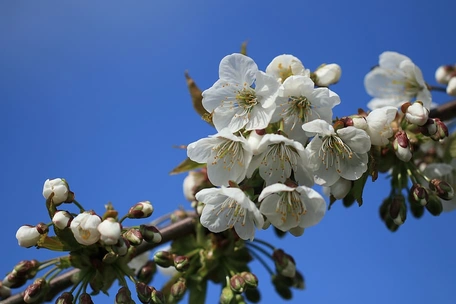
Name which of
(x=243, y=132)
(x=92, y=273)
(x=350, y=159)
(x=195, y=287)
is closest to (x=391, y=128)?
(x=350, y=159)

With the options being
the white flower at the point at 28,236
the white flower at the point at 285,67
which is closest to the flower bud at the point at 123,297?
the white flower at the point at 28,236

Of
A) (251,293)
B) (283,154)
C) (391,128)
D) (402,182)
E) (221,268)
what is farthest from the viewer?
(251,293)

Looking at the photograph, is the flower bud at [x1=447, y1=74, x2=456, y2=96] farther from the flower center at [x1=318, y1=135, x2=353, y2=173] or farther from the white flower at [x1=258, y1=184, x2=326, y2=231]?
the white flower at [x1=258, y1=184, x2=326, y2=231]

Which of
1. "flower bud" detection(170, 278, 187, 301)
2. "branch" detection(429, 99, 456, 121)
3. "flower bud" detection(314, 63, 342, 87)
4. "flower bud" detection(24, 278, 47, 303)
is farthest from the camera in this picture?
"branch" detection(429, 99, 456, 121)

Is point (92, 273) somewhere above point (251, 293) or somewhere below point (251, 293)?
above

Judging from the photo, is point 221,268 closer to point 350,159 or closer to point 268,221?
point 268,221

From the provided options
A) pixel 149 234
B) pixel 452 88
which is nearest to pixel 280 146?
pixel 149 234

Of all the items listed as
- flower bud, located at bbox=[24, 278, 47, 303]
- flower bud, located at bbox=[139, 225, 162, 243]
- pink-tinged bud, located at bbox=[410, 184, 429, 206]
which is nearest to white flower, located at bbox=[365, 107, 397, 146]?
pink-tinged bud, located at bbox=[410, 184, 429, 206]
